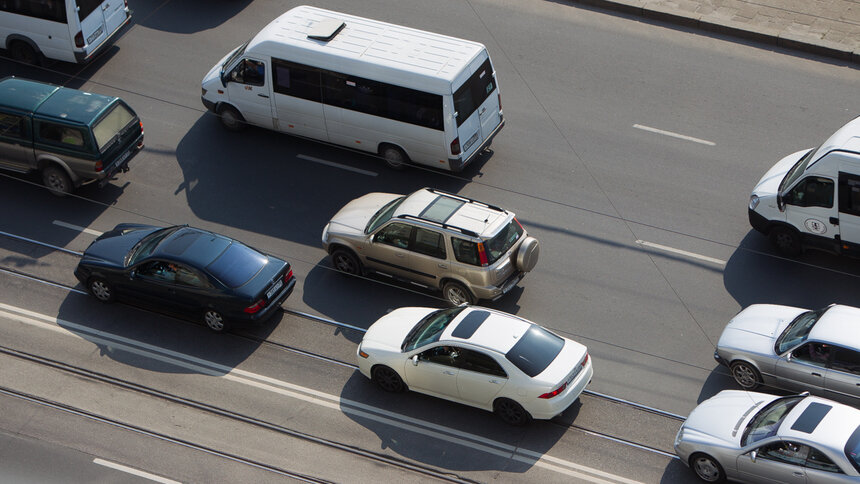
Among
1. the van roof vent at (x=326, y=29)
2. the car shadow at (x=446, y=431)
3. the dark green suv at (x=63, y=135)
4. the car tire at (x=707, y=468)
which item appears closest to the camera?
the car tire at (x=707, y=468)

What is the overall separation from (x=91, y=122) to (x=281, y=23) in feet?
14.3

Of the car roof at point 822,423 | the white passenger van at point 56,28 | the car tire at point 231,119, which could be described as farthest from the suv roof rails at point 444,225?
the white passenger van at point 56,28

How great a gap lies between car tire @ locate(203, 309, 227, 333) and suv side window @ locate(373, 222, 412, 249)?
2.95 metres

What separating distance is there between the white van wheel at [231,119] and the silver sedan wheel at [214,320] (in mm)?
5874

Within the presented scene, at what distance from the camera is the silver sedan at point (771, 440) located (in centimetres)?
1382

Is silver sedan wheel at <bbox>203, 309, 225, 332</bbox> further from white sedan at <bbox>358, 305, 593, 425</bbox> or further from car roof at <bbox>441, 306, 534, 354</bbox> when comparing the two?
car roof at <bbox>441, 306, 534, 354</bbox>

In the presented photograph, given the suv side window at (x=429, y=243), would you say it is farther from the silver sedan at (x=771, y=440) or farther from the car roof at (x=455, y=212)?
the silver sedan at (x=771, y=440)

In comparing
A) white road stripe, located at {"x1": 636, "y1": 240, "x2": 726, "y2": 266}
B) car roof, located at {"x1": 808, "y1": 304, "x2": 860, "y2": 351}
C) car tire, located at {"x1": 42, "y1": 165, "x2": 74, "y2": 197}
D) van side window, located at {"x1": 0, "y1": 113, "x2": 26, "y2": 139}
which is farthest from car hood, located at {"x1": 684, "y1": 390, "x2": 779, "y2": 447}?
van side window, located at {"x1": 0, "y1": 113, "x2": 26, "y2": 139}

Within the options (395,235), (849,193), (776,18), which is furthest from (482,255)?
(776,18)

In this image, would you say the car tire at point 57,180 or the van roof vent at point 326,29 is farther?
the van roof vent at point 326,29

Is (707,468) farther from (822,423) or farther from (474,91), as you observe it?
(474,91)

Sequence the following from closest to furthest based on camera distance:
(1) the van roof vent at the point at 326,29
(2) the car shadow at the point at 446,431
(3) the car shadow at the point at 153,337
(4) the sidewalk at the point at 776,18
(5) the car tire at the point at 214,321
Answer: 1. (2) the car shadow at the point at 446,431
2. (3) the car shadow at the point at 153,337
3. (5) the car tire at the point at 214,321
4. (1) the van roof vent at the point at 326,29
5. (4) the sidewalk at the point at 776,18

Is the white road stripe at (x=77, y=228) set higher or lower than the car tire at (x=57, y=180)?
lower

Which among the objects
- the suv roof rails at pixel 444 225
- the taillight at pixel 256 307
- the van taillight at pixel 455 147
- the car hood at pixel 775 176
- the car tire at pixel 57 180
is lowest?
the car tire at pixel 57 180
